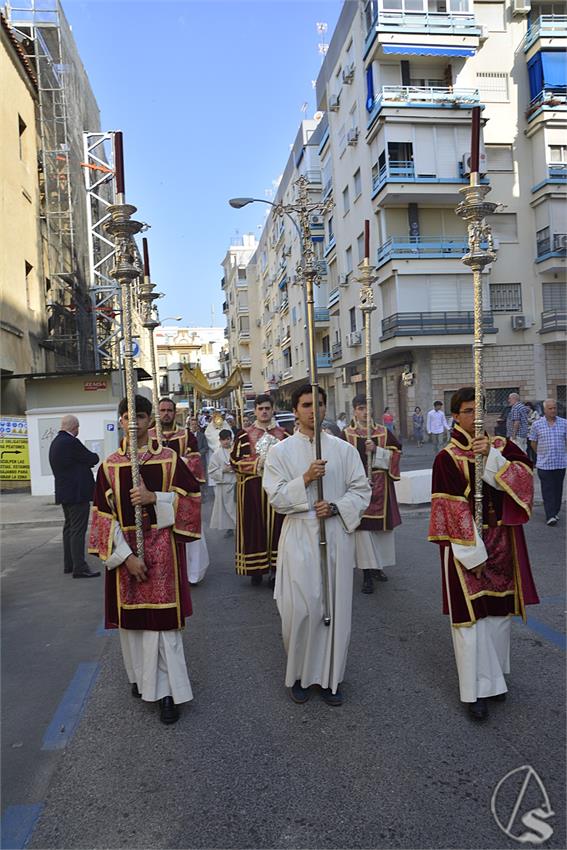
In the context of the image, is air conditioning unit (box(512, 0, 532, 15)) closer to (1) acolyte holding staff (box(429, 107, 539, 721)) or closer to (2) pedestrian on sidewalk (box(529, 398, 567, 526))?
(2) pedestrian on sidewalk (box(529, 398, 567, 526))

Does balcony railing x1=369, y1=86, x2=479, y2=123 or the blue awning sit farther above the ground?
the blue awning

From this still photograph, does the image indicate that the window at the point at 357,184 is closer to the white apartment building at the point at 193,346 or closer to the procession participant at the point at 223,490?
the procession participant at the point at 223,490

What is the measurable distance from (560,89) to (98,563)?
1112 inches

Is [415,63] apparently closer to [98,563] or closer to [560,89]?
[560,89]

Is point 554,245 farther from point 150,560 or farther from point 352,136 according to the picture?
point 150,560

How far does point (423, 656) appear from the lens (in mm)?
4461

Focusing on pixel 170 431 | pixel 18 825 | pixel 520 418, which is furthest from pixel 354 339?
pixel 18 825

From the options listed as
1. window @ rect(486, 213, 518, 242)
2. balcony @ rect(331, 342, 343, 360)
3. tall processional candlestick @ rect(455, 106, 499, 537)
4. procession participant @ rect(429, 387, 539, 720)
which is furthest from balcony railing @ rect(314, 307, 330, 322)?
procession participant @ rect(429, 387, 539, 720)

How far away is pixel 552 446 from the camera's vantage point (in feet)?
28.5

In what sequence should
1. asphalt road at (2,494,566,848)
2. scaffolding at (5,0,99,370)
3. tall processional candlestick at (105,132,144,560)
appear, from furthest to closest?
scaffolding at (5,0,99,370), tall processional candlestick at (105,132,144,560), asphalt road at (2,494,566,848)

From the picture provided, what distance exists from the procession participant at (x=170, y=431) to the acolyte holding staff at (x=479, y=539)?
3631 millimetres

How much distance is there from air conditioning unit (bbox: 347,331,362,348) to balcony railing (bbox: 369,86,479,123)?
32.0 ft

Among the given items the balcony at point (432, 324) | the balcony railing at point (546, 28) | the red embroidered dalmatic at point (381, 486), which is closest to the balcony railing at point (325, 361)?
the balcony at point (432, 324)
